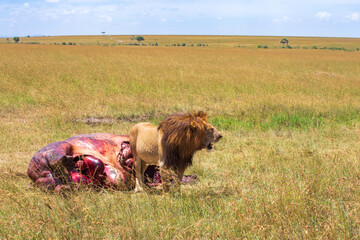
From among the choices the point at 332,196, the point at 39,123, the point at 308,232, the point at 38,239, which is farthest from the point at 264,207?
the point at 39,123

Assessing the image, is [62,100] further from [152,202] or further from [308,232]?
[308,232]

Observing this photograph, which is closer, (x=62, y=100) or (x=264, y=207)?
(x=264, y=207)

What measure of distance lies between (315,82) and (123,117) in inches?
347

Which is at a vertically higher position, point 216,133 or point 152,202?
point 216,133

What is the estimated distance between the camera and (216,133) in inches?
148

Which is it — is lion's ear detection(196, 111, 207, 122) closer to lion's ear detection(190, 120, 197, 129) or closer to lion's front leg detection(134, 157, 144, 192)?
lion's ear detection(190, 120, 197, 129)

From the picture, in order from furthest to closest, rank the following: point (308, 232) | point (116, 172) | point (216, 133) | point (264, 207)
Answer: point (116, 172), point (216, 133), point (264, 207), point (308, 232)

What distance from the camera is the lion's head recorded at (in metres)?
3.62

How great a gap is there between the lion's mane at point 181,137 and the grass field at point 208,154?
0.36 metres

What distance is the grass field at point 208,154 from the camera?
9.71 feet

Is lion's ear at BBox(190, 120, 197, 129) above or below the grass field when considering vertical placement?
above

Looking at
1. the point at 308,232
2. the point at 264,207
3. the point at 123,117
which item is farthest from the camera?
the point at 123,117

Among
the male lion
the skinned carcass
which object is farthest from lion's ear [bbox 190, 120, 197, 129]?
the skinned carcass

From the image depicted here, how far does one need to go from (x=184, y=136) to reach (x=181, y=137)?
0.11 ft
